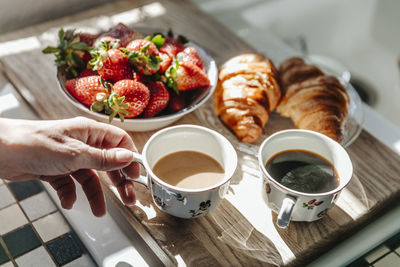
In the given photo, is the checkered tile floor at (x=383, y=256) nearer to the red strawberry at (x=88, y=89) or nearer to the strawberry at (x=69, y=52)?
the red strawberry at (x=88, y=89)

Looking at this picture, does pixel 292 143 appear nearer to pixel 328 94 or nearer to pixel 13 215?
pixel 328 94

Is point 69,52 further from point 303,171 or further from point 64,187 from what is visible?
point 303,171

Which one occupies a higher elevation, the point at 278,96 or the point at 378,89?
the point at 278,96

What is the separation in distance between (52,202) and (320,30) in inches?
54.8

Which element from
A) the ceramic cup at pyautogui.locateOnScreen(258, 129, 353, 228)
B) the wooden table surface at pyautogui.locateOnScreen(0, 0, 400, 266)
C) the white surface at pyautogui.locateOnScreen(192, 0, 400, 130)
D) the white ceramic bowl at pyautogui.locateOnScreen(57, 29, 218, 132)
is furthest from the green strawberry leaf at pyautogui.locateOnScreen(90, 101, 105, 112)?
the white surface at pyautogui.locateOnScreen(192, 0, 400, 130)

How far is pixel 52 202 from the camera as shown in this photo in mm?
912

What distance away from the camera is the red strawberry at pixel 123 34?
1.01m

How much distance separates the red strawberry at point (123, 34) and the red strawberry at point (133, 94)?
6.3 inches

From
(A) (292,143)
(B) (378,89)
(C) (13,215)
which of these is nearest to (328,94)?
(A) (292,143)

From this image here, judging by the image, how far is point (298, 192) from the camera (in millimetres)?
734

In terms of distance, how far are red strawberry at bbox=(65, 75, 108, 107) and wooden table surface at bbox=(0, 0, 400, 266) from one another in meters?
0.12

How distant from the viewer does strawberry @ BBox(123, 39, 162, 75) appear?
0.93 meters

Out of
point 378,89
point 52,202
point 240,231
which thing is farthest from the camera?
point 378,89

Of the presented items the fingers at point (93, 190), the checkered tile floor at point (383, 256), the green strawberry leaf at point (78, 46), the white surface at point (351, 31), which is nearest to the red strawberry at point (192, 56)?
the green strawberry leaf at point (78, 46)
